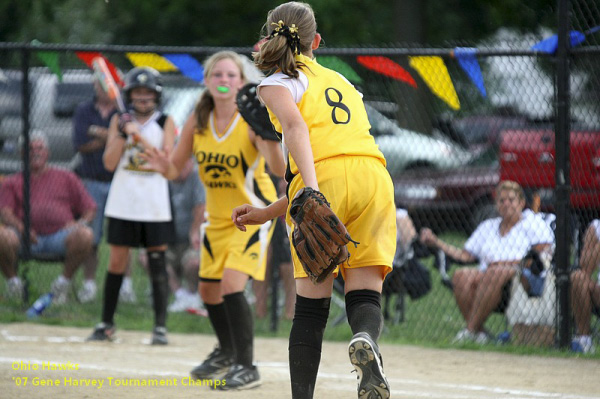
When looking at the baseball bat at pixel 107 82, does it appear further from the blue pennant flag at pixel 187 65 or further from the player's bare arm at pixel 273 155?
the player's bare arm at pixel 273 155

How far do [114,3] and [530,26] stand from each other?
10.0 m

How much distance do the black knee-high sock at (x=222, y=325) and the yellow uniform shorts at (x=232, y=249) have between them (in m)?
0.22

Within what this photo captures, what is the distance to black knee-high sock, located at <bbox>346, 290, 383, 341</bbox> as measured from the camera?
421 centimetres

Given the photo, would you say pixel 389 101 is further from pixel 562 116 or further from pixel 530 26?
pixel 530 26

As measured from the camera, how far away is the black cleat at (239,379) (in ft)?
18.8

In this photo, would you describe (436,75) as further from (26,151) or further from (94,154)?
(26,151)

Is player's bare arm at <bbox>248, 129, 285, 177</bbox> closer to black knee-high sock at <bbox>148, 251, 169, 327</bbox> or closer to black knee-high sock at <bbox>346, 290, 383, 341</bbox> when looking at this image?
black knee-high sock at <bbox>346, 290, 383, 341</bbox>

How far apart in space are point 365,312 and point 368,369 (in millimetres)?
326

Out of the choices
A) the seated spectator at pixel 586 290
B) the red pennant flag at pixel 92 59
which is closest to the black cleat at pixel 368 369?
the seated spectator at pixel 586 290

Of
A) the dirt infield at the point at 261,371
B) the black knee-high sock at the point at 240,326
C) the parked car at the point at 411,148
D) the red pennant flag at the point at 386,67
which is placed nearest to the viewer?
the dirt infield at the point at 261,371

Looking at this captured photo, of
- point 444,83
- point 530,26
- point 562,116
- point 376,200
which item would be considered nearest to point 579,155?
point 562,116

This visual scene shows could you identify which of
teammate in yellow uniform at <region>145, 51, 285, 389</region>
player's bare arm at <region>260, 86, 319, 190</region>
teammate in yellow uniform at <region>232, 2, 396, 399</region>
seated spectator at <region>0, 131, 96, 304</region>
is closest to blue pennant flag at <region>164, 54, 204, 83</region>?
seated spectator at <region>0, 131, 96, 304</region>

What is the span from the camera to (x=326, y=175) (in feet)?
14.0

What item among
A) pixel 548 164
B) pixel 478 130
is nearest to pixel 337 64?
pixel 548 164
